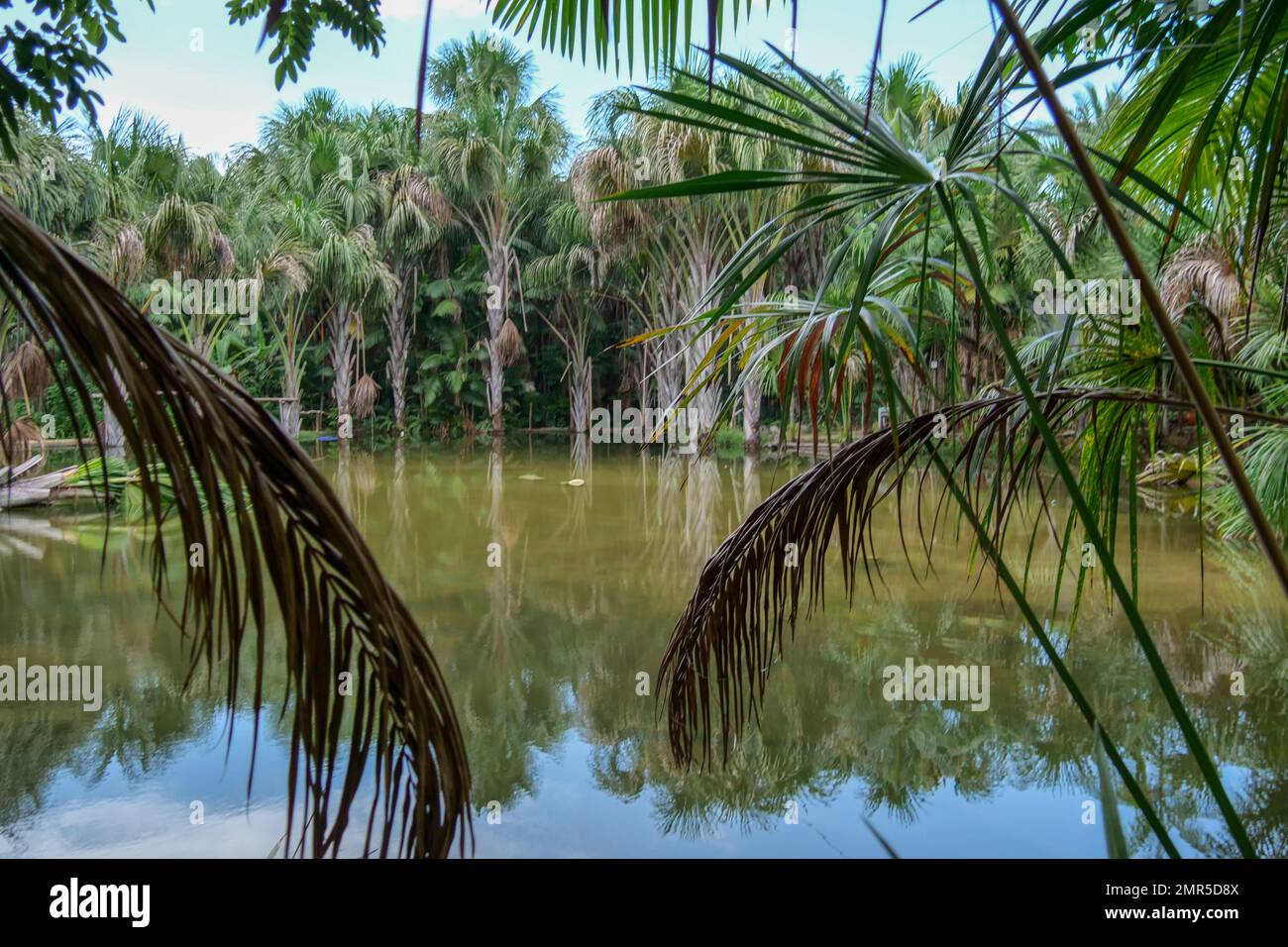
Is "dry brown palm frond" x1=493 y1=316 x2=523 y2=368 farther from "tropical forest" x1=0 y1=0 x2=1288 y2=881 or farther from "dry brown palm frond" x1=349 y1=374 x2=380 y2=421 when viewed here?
"tropical forest" x1=0 y1=0 x2=1288 y2=881

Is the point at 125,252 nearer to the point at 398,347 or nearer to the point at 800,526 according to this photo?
the point at 800,526

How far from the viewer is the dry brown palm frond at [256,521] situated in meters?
0.47

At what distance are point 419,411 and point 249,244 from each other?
5.70m

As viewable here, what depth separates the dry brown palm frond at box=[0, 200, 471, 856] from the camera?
472 mm

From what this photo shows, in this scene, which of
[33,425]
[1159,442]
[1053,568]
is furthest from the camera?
[1159,442]

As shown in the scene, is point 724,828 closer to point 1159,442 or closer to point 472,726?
point 472,726

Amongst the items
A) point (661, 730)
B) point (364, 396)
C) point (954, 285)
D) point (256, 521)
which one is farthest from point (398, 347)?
point (256, 521)

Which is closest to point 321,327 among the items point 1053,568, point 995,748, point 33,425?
point 33,425

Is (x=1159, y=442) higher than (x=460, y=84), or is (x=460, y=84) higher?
(x=460, y=84)

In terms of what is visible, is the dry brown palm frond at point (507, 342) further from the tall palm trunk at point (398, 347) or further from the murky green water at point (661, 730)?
the murky green water at point (661, 730)

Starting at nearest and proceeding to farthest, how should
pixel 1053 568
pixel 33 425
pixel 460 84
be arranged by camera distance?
pixel 1053 568 → pixel 33 425 → pixel 460 84

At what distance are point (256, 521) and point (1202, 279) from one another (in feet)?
20.4

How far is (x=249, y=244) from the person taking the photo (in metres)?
11.4

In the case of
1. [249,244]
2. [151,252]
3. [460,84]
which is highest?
[460,84]
